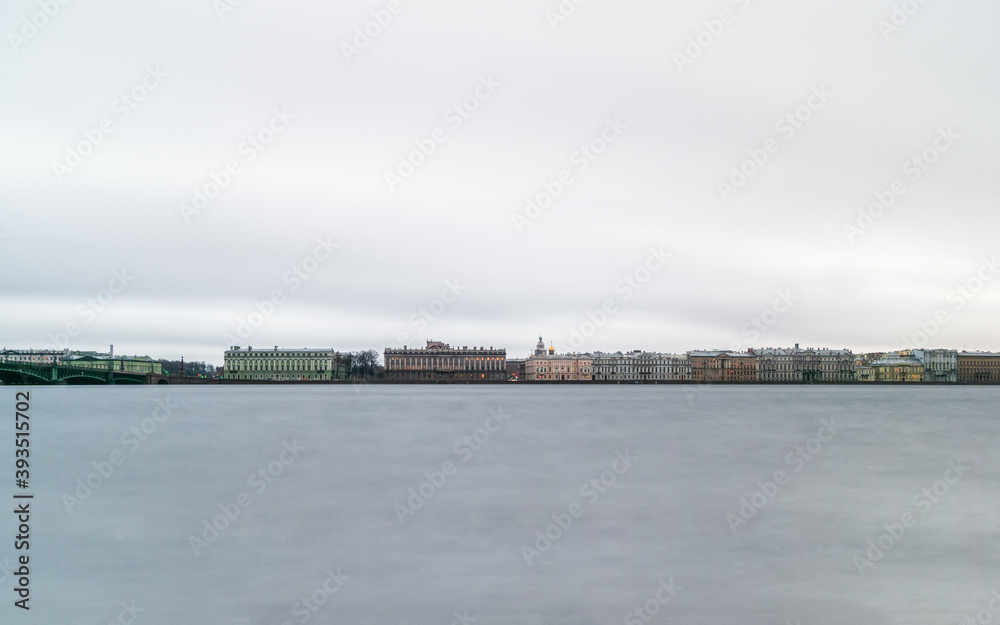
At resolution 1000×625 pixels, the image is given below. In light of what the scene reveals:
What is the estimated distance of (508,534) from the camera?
41.9 ft

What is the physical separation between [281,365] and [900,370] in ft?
385

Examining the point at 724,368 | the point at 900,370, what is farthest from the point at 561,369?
the point at 900,370

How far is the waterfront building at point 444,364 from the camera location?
16600cm

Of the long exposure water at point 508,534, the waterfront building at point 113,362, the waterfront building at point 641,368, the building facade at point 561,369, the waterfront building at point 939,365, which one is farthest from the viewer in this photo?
the waterfront building at point 641,368

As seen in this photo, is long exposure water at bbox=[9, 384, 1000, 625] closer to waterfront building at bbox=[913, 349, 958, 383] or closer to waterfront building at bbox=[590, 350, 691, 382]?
waterfront building at bbox=[590, 350, 691, 382]

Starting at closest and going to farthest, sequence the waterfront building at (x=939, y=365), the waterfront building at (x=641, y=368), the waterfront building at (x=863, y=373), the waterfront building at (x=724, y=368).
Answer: the waterfront building at (x=939, y=365) → the waterfront building at (x=863, y=373) → the waterfront building at (x=724, y=368) → the waterfront building at (x=641, y=368)

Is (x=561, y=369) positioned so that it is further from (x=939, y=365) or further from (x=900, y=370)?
(x=939, y=365)

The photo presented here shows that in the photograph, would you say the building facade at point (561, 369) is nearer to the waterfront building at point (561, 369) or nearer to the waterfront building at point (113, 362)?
the waterfront building at point (561, 369)

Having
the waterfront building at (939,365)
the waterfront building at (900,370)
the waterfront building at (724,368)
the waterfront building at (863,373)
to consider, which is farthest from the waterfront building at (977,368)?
the waterfront building at (724,368)

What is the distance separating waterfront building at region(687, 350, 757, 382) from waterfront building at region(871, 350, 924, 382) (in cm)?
2359

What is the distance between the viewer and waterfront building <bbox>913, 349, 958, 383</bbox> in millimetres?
164375

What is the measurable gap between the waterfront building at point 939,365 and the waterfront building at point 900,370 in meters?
1.18

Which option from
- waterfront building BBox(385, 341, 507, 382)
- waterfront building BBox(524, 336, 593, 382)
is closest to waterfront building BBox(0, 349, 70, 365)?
waterfront building BBox(385, 341, 507, 382)

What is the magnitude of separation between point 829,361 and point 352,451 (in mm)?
157962
